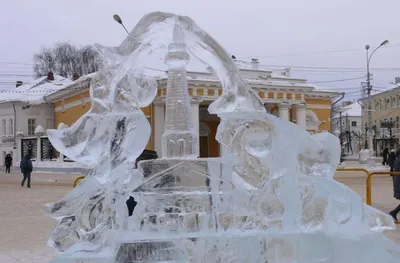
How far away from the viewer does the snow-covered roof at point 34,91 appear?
3894cm

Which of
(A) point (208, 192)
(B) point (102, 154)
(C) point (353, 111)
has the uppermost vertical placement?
(C) point (353, 111)

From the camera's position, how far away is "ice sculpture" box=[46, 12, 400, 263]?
4.45 m

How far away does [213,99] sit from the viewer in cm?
2881

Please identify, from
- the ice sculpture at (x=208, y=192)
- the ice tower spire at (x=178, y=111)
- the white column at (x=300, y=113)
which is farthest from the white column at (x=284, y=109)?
the ice sculpture at (x=208, y=192)

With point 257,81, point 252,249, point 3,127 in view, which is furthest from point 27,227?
point 3,127

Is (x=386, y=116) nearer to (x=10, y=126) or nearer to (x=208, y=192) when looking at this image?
(x=10, y=126)

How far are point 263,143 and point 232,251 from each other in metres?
1.00

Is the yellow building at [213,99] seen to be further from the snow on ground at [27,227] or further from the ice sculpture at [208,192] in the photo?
the ice sculpture at [208,192]

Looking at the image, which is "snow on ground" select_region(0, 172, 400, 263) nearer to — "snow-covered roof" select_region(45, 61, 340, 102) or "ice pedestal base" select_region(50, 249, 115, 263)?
"ice pedestal base" select_region(50, 249, 115, 263)

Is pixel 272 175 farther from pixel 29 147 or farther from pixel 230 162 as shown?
pixel 29 147

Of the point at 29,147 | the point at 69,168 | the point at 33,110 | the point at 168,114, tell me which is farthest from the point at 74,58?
the point at 168,114

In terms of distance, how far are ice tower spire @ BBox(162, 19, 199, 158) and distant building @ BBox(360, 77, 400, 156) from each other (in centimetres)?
4865

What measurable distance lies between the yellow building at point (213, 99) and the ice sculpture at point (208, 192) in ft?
72.0

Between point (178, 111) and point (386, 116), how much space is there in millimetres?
56028
